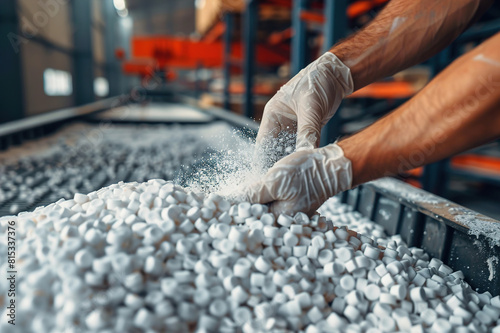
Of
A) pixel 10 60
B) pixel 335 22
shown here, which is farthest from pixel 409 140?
pixel 10 60

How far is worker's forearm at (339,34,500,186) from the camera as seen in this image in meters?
0.88

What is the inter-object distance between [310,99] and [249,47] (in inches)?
163

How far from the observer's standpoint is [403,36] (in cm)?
139

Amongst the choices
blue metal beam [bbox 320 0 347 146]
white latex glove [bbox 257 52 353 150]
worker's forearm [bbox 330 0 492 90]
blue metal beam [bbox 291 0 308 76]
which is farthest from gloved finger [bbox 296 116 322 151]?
blue metal beam [bbox 291 0 308 76]

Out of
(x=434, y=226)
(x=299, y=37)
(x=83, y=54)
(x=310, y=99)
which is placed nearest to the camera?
(x=434, y=226)

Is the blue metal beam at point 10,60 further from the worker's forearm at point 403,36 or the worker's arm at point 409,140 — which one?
the worker's arm at point 409,140

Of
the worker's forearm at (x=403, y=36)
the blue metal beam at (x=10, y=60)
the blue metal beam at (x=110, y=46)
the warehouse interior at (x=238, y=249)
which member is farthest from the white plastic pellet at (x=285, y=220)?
the blue metal beam at (x=110, y=46)

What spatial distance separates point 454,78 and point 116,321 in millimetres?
990

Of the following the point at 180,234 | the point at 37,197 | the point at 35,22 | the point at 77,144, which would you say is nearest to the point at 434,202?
the point at 180,234

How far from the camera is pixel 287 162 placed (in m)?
1.14

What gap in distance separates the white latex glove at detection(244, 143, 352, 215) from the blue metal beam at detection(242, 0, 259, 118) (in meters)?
4.15

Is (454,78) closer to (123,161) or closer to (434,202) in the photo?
(434,202)

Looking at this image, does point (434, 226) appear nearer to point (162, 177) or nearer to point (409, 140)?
point (409, 140)

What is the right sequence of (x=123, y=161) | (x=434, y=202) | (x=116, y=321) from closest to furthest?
1. (x=116, y=321)
2. (x=434, y=202)
3. (x=123, y=161)
